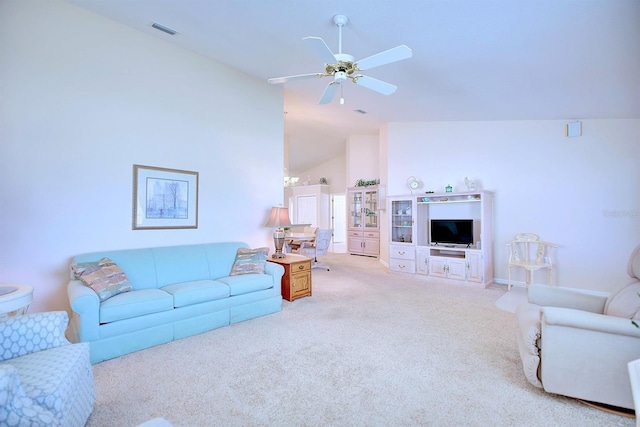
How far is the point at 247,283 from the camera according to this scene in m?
3.67

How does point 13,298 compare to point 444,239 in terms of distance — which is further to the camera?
point 444,239

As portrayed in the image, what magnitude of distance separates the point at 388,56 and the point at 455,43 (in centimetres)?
100

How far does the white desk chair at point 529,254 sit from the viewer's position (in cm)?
478

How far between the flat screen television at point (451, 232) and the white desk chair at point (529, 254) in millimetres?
704

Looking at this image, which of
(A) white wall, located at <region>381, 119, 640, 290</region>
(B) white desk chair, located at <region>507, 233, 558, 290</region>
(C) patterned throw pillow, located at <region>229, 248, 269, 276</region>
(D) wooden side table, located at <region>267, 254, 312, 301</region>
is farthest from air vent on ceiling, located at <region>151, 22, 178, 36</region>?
(B) white desk chair, located at <region>507, 233, 558, 290</region>

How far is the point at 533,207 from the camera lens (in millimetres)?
5223

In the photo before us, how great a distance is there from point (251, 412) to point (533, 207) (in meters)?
5.37

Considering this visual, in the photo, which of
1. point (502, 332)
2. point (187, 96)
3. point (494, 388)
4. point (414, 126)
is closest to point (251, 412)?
point (494, 388)

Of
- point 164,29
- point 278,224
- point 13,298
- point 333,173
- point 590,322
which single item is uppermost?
point 164,29

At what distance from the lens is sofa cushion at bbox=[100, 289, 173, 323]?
8.91ft

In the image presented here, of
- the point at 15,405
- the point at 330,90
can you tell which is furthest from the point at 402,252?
the point at 15,405

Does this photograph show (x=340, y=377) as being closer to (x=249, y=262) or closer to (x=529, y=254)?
(x=249, y=262)

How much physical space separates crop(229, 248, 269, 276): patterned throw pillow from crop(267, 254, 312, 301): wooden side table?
0.38 metres

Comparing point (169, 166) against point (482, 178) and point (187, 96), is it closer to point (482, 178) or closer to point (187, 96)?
point (187, 96)
